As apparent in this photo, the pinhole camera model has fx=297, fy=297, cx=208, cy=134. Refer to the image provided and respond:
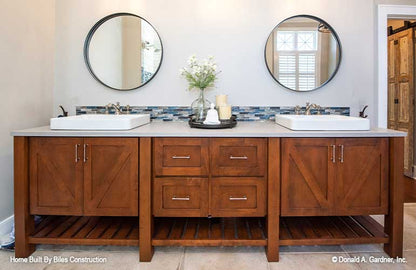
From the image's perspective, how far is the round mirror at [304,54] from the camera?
103 inches

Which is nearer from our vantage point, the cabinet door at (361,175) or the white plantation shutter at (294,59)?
the cabinet door at (361,175)

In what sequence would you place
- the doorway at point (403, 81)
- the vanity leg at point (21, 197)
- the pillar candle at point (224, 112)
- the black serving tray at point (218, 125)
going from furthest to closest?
1. the doorway at point (403, 81)
2. the pillar candle at point (224, 112)
3. the black serving tray at point (218, 125)
4. the vanity leg at point (21, 197)

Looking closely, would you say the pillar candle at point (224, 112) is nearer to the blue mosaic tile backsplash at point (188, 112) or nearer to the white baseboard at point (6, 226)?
the blue mosaic tile backsplash at point (188, 112)

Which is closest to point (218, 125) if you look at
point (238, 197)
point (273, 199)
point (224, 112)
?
point (224, 112)

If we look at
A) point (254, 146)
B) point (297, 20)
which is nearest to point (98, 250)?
point (254, 146)

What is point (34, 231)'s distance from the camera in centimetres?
202

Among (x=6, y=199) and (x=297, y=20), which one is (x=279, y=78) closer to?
(x=297, y=20)

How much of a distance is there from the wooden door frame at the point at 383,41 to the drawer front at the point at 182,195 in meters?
1.86

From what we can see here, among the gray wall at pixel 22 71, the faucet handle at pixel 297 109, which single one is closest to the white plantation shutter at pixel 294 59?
the faucet handle at pixel 297 109

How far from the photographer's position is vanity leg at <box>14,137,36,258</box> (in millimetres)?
1880

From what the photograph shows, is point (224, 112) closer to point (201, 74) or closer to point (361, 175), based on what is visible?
point (201, 74)

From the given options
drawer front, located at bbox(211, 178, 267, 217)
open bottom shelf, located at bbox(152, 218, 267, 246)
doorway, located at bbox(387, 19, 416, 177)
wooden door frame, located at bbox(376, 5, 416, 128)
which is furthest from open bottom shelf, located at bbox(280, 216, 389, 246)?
doorway, located at bbox(387, 19, 416, 177)

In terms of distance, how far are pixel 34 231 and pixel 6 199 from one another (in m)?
0.40

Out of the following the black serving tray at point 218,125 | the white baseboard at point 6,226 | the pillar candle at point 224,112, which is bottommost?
the white baseboard at point 6,226
